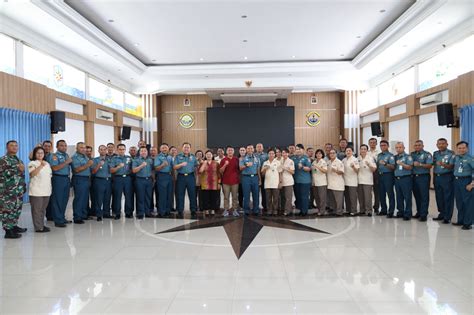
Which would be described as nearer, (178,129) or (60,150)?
(60,150)

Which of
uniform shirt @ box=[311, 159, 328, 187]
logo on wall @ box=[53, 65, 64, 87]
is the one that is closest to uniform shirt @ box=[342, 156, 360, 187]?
uniform shirt @ box=[311, 159, 328, 187]

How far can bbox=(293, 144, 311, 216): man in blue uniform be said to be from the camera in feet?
20.7

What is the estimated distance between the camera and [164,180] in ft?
20.9

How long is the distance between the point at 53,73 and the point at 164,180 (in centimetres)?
557

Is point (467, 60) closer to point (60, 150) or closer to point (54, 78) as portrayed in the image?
point (60, 150)

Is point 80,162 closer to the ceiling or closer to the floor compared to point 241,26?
closer to the floor

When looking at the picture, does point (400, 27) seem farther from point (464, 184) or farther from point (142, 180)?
point (142, 180)

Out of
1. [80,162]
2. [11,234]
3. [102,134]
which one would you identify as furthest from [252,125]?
[11,234]

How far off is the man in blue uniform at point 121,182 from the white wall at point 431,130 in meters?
8.08

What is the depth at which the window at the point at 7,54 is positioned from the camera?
732 cm

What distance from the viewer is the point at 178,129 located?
54.0ft

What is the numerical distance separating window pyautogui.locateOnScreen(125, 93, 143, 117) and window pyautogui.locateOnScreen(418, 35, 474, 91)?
1126 centimetres

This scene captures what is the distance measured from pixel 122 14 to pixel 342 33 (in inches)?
239

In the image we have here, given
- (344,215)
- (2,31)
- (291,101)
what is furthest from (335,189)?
(291,101)
